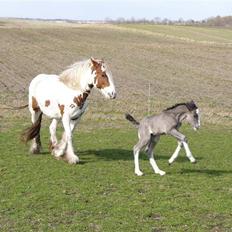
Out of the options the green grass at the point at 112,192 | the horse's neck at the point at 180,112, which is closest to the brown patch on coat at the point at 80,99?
the green grass at the point at 112,192

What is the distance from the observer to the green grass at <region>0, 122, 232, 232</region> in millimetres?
8828

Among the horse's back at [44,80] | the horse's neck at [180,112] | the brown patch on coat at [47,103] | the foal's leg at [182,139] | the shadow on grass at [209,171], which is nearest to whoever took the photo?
the foal's leg at [182,139]

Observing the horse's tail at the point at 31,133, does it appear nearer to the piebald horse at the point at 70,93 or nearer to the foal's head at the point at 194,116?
the piebald horse at the point at 70,93

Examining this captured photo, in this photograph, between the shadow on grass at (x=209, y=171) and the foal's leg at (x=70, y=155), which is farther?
the foal's leg at (x=70, y=155)

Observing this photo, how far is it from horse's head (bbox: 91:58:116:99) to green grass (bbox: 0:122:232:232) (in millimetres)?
1810

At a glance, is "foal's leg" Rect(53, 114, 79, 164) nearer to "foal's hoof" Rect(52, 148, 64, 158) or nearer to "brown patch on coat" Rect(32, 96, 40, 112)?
"foal's hoof" Rect(52, 148, 64, 158)

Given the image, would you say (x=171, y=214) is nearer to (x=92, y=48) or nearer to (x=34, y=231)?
(x=34, y=231)

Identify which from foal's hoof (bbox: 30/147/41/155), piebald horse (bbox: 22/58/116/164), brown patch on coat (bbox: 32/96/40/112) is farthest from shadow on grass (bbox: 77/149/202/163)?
brown patch on coat (bbox: 32/96/40/112)

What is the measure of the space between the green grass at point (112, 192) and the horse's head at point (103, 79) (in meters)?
1.81

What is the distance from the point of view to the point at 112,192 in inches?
421

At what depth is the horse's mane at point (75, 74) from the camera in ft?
44.2

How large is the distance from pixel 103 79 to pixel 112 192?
327 centimetres

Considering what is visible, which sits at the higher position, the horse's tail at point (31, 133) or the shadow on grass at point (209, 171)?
the horse's tail at point (31, 133)

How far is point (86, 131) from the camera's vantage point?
18719mm
